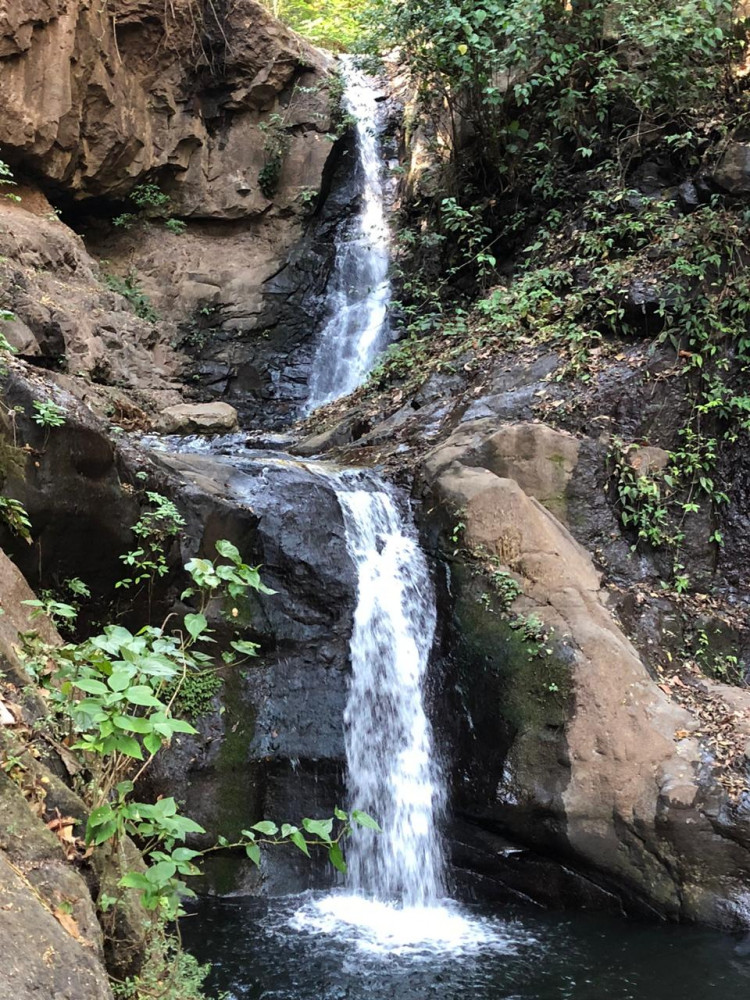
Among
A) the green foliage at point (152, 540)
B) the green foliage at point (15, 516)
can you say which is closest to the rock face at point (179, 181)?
the green foliage at point (152, 540)

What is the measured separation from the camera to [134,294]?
46.1 ft

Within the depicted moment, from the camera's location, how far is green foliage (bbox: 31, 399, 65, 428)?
551 cm

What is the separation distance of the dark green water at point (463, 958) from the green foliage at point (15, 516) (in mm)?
3048

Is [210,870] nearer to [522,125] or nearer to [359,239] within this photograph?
[522,125]

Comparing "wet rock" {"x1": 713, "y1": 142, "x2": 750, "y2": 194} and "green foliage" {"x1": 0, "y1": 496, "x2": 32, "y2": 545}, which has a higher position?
"wet rock" {"x1": 713, "y1": 142, "x2": 750, "y2": 194}

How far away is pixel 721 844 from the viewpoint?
5.82 meters

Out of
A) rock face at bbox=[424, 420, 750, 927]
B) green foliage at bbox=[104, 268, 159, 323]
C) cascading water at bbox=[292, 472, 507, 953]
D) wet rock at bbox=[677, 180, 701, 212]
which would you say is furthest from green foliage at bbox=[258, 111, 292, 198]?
rock face at bbox=[424, 420, 750, 927]

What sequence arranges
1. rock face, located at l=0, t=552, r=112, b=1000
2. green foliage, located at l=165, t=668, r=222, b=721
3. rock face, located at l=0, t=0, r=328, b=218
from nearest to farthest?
rock face, located at l=0, t=552, r=112, b=1000 → green foliage, located at l=165, t=668, r=222, b=721 → rock face, located at l=0, t=0, r=328, b=218

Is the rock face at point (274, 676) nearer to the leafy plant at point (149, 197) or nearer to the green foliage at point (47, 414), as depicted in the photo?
the green foliage at point (47, 414)

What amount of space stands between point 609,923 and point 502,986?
4.72 feet

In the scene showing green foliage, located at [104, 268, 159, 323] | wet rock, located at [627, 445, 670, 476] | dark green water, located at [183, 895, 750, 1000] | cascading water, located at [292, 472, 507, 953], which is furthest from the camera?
green foliage, located at [104, 268, 159, 323]

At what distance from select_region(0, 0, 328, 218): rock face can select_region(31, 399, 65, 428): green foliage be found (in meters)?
8.36

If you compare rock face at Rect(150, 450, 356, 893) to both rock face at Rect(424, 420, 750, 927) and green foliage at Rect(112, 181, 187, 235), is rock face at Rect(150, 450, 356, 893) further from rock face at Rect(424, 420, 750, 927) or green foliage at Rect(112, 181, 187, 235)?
green foliage at Rect(112, 181, 187, 235)

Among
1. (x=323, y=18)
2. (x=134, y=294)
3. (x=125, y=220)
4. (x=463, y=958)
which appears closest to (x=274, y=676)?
(x=463, y=958)
